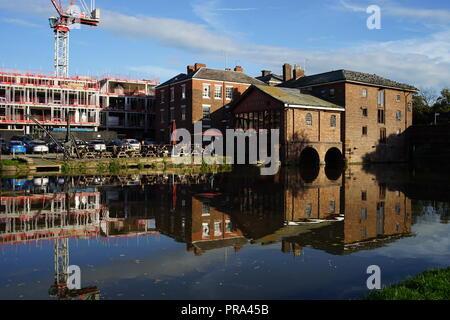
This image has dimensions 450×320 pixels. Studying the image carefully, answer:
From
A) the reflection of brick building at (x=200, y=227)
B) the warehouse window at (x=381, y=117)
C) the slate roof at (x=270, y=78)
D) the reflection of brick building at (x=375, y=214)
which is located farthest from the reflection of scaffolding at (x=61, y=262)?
the slate roof at (x=270, y=78)

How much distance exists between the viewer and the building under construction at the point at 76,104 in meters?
57.1

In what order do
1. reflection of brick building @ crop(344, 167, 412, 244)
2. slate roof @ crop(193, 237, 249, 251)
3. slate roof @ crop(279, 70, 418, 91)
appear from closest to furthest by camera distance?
slate roof @ crop(193, 237, 249, 251) < reflection of brick building @ crop(344, 167, 412, 244) < slate roof @ crop(279, 70, 418, 91)

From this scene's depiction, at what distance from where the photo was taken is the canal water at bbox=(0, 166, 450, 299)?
7215 millimetres

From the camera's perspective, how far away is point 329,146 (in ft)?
140

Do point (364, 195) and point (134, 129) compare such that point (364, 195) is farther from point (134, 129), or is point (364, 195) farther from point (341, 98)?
point (134, 129)

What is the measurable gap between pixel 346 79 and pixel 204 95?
1603 centimetres

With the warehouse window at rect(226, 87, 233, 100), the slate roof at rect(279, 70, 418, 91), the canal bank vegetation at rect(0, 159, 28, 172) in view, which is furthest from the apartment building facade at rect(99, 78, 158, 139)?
the canal bank vegetation at rect(0, 159, 28, 172)

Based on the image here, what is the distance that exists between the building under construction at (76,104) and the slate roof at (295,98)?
2657 cm

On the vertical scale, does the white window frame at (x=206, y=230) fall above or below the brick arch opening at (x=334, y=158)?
below

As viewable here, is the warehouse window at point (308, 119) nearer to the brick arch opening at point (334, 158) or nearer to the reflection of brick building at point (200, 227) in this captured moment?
the brick arch opening at point (334, 158)

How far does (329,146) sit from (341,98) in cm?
567

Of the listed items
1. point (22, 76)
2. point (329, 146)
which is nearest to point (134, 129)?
point (22, 76)

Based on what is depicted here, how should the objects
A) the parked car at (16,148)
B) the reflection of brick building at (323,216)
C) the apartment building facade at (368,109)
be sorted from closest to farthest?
the reflection of brick building at (323,216), the parked car at (16,148), the apartment building facade at (368,109)

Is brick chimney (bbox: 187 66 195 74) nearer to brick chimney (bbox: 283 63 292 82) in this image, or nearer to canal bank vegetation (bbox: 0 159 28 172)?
brick chimney (bbox: 283 63 292 82)
